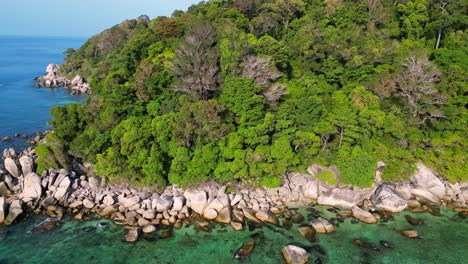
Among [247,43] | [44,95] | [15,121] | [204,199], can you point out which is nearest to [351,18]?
[247,43]

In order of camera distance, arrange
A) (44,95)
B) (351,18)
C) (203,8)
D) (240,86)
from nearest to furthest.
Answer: (240,86) → (351,18) → (203,8) → (44,95)

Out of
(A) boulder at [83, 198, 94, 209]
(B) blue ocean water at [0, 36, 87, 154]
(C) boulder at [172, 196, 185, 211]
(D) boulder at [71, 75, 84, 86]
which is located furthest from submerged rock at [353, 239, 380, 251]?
(D) boulder at [71, 75, 84, 86]

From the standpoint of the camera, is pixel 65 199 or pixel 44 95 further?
pixel 44 95

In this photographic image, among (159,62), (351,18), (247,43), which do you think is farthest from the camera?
(351,18)

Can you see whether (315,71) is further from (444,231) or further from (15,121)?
(15,121)

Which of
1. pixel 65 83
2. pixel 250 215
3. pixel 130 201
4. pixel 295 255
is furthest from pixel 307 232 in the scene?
pixel 65 83

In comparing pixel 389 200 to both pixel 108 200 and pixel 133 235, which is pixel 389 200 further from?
pixel 108 200

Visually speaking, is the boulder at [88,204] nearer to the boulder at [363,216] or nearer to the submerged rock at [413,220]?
the boulder at [363,216]

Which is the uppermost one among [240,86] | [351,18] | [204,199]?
[351,18]
